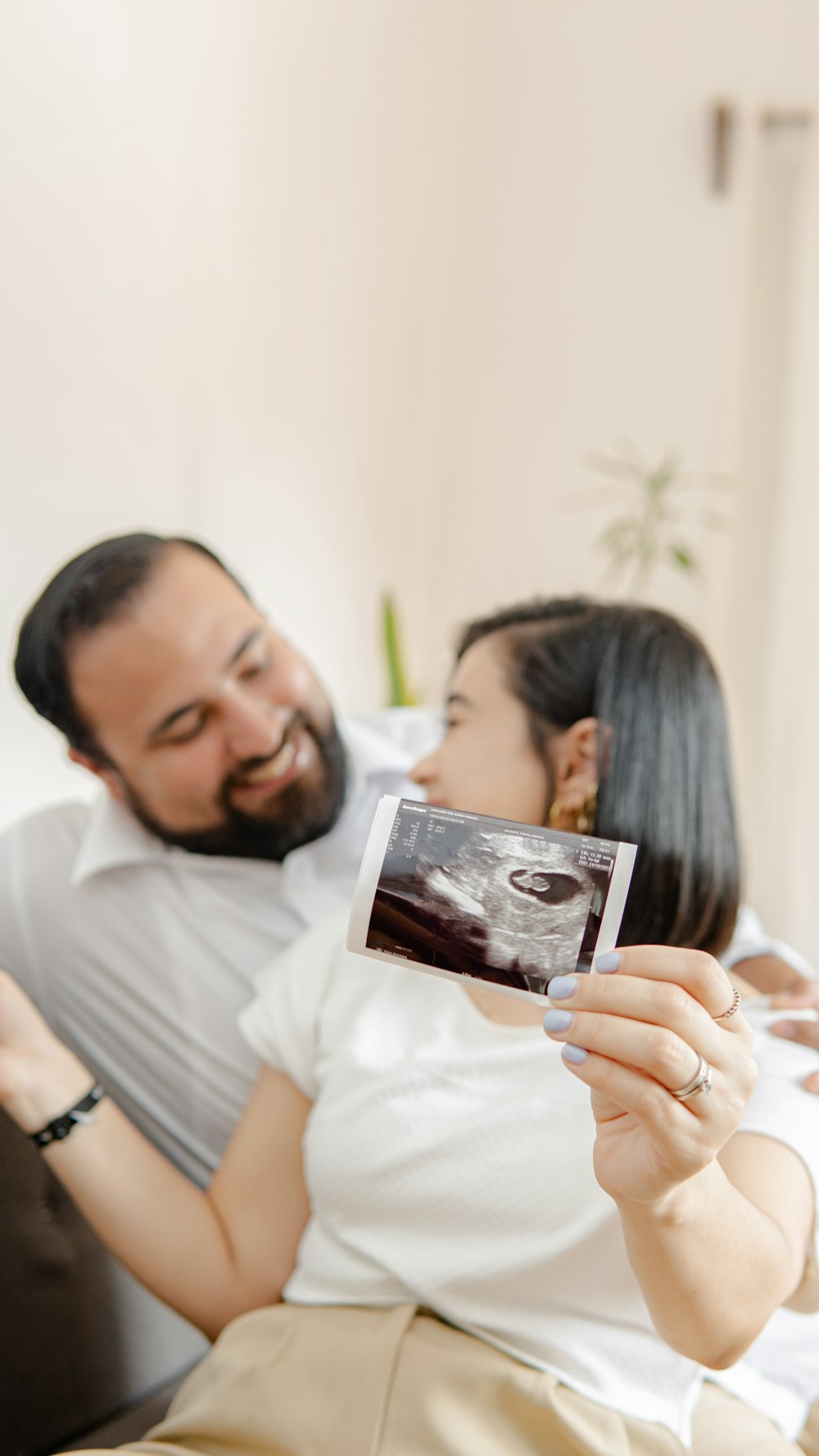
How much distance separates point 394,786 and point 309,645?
0.87 m

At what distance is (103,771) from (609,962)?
0.78 meters

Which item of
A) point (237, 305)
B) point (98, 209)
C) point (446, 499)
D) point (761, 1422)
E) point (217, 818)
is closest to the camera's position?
point (761, 1422)

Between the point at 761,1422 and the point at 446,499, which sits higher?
the point at 446,499

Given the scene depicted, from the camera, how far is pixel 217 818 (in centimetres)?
134

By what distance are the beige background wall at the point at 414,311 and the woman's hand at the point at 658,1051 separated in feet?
3.10

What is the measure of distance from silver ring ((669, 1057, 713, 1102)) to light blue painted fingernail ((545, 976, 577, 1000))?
8cm

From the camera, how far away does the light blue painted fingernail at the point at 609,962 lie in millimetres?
661

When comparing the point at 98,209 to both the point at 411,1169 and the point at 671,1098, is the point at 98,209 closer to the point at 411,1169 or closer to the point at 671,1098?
the point at 411,1169

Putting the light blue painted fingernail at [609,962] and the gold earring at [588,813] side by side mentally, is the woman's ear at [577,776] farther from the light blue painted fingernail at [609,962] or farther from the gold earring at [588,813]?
the light blue painted fingernail at [609,962]

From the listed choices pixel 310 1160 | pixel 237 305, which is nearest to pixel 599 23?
pixel 237 305

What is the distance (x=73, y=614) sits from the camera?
120 cm

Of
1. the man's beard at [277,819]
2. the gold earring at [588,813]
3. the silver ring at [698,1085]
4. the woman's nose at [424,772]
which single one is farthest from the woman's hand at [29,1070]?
the silver ring at [698,1085]

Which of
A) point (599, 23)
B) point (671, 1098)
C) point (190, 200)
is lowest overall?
point (671, 1098)

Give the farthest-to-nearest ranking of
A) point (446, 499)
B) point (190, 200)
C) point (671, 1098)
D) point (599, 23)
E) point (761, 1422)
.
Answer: point (446, 499), point (599, 23), point (190, 200), point (761, 1422), point (671, 1098)
